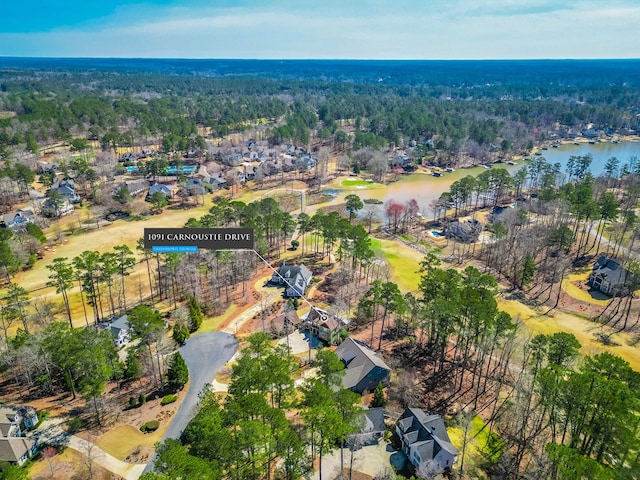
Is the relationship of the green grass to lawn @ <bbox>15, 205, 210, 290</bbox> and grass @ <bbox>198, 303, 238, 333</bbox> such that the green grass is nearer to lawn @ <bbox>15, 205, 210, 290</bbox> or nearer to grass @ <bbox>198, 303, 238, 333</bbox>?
lawn @ <bbox>15, 205, 210, 290</bbox>

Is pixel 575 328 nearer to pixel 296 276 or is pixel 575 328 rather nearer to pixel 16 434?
pixel 296 276

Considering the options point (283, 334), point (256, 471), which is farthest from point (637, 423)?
point (283, 334)

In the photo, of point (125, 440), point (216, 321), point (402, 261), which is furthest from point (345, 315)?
point (125, 440)

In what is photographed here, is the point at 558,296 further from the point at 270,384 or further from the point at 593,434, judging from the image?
the point at 270,384

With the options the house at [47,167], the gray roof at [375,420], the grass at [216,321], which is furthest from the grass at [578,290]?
the house at [47,167]

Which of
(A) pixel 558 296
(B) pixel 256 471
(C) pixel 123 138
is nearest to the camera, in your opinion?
(B) pixel 256 471

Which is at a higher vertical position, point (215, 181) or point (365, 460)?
point (215, 181)

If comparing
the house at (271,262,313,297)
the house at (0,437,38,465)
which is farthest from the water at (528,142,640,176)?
the house at (0,437,38,465)
